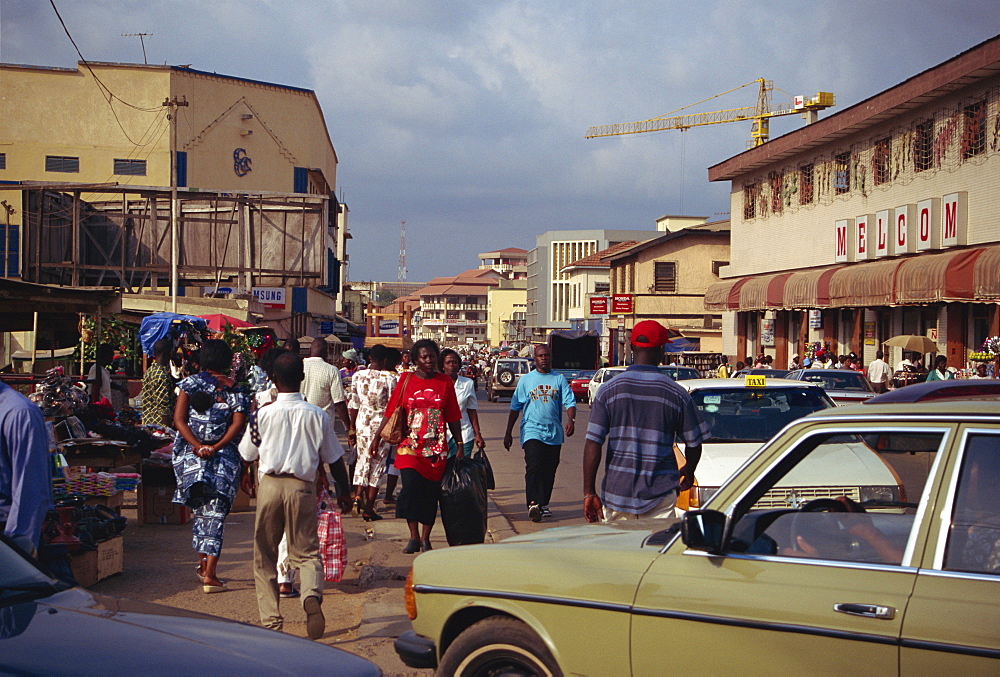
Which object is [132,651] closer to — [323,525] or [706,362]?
[323,525]

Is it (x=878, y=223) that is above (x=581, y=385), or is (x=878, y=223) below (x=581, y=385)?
above

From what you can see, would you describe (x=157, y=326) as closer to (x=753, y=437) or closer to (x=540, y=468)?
(x=540, y=468)

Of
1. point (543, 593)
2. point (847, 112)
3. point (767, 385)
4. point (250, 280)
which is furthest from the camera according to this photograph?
point (250, 280)

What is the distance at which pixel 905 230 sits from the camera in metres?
26.4

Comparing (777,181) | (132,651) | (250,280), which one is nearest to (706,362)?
(777,181)

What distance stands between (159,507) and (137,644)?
7.26 meters

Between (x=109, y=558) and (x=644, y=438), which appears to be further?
→ (x=109, y=558)

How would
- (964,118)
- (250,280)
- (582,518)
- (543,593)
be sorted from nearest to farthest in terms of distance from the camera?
(543,593) < (582,518) < (964,118) < (250,280)

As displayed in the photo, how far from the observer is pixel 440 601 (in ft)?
13.3

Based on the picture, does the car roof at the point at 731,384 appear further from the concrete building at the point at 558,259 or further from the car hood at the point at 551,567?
the concrete building at the point at 558,259

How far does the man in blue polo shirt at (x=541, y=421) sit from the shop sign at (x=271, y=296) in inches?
1060

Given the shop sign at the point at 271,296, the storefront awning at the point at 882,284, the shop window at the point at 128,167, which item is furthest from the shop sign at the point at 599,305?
the shop window at the point at 128,167

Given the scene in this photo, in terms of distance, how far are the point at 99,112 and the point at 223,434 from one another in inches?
1680

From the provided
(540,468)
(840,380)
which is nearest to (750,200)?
(840,380)
